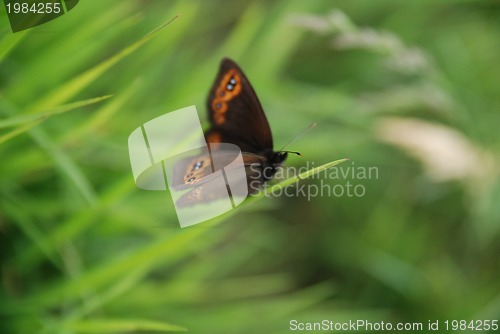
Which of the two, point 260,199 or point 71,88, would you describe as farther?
point 260,199

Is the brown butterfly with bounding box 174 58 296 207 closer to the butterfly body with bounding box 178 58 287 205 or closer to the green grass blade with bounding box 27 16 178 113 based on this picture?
the butterfly body with bounding box 178 58 287 205

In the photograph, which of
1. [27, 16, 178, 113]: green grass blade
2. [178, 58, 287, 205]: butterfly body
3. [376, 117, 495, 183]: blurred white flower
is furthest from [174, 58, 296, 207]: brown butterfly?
[376, 117, 495, 183]: blurred white flower

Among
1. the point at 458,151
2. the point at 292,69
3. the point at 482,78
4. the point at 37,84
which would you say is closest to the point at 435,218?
the point at 458,151

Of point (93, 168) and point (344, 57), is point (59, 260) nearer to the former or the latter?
point (93, 168)

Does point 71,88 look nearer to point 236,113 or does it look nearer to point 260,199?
point 236,113

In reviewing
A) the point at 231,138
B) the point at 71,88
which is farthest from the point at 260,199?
the point at 71,88

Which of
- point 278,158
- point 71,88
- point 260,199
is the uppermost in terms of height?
point 71,88

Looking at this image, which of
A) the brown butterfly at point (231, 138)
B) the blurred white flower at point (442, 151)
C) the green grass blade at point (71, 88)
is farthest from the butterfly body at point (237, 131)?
the blurred white flower at point (442, 151)
